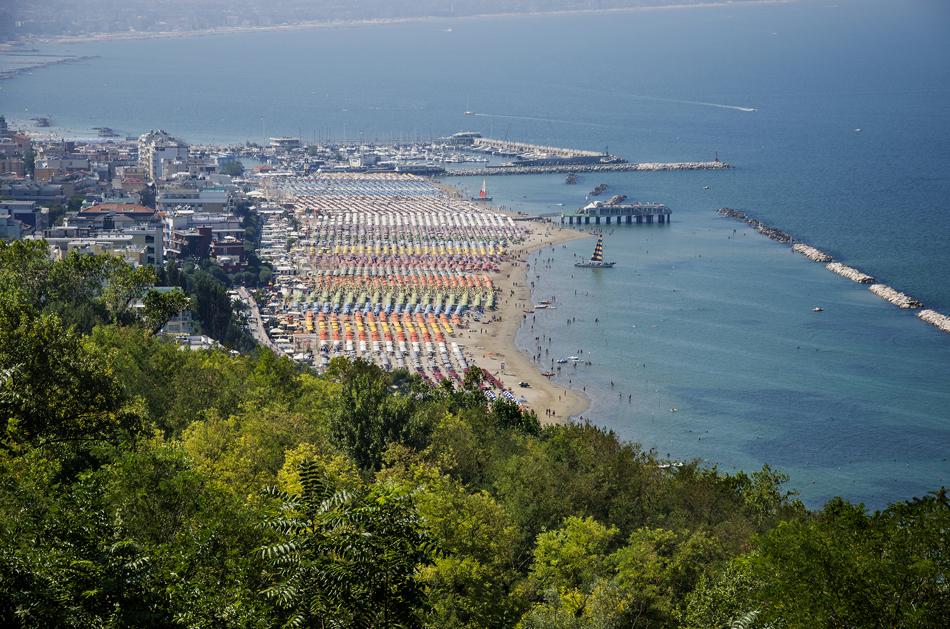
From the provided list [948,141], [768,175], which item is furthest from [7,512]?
[948,141]

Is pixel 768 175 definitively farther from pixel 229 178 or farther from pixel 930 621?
pixel 930 621

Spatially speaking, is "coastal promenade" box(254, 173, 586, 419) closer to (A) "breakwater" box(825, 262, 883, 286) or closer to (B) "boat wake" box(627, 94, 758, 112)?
(A) "breakwater" box(825, 262, 883, 286)

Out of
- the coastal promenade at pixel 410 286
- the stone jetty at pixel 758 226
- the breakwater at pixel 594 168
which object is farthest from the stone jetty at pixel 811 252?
the breakwater at pixel 594 168

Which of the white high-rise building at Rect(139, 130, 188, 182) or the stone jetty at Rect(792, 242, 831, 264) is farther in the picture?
the white high-rise building at Rect(139, 130, 188, 182)

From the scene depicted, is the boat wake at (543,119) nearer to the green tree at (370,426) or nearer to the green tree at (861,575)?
the green tree at (370,426)

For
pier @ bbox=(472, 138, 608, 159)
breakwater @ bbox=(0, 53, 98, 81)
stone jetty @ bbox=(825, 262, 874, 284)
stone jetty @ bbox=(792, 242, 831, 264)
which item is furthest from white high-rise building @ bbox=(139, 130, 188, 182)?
breakwater @ bbox=(0, 53, 98, 81)
